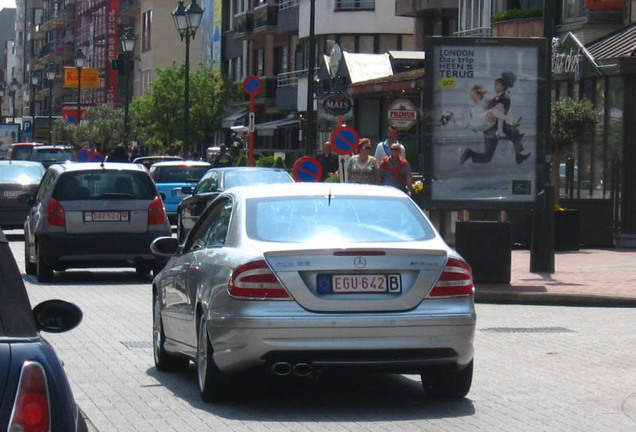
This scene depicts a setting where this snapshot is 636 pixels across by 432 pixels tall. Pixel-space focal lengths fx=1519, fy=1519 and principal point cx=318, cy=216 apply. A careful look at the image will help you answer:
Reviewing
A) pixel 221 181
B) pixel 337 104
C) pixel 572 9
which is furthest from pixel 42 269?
pixel 572 9

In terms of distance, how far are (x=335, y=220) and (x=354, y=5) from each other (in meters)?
52.5

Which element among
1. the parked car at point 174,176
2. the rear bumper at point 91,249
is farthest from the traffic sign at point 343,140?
the rear bumper at point 91,249

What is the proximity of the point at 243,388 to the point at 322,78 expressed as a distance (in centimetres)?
3707

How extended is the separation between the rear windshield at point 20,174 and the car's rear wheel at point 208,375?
21.6 m

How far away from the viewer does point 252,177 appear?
86.4 feet

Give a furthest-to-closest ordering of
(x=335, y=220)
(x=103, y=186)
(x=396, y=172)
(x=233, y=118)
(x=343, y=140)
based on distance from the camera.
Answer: (x=233, y=118) → (x=343, y=140) → (x=396, y=172) → (x=103, y=186) → (x=335, y=220)

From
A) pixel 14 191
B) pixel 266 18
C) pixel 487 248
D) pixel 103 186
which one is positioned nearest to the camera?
pixel 487 248

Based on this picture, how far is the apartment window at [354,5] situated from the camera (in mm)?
60906

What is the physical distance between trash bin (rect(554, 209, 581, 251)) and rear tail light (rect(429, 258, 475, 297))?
1611 centimetres

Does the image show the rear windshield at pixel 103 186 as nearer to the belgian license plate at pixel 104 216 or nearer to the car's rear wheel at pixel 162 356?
the belgian license plate at pixel 104 216

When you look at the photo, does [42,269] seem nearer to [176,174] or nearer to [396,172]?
[396,172]

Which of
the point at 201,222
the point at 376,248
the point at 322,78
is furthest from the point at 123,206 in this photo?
the point at 322,78

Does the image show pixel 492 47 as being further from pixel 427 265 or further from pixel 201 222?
pixel 427 265

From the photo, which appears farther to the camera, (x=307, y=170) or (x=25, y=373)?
(x=307, y=170)
